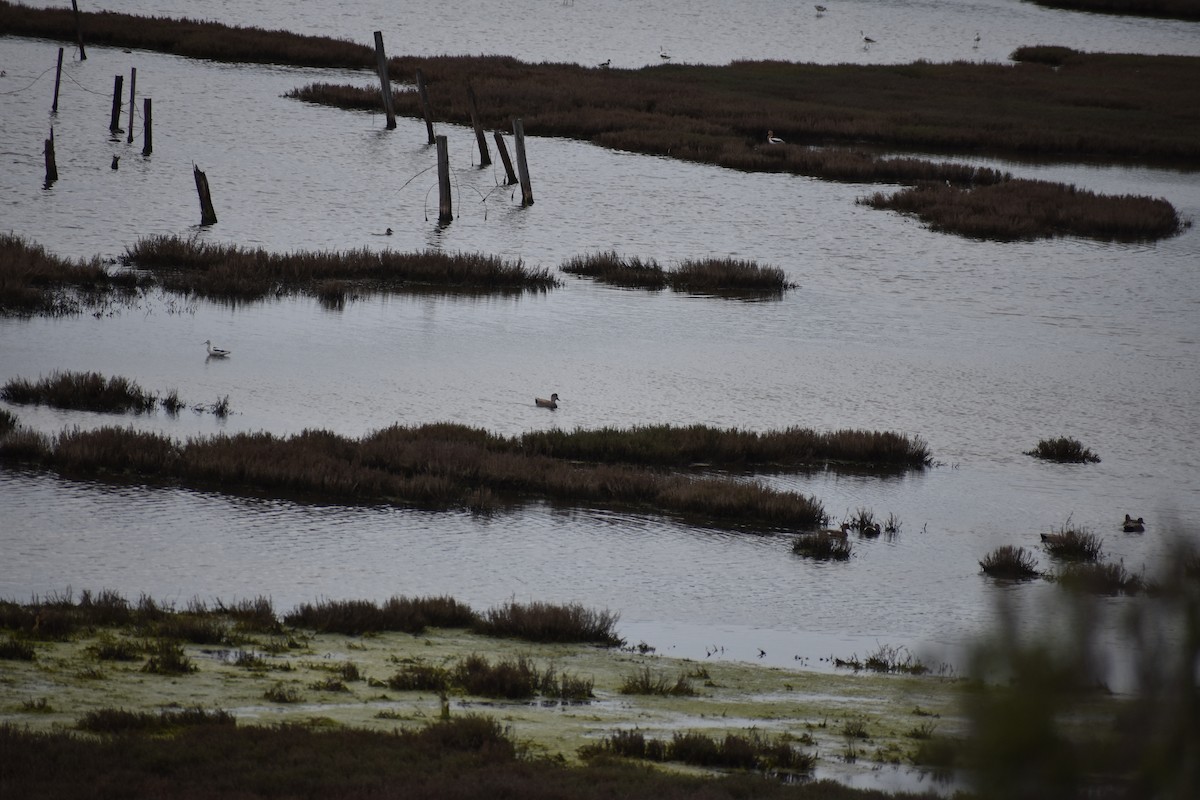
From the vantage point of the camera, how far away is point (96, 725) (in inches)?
302

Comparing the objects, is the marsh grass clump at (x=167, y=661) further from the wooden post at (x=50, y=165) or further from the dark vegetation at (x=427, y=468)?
the wooden post at (x=50, y=165)

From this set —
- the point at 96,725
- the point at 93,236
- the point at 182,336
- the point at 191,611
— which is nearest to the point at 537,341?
the point at 182,336

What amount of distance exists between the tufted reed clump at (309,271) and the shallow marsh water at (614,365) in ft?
3.41

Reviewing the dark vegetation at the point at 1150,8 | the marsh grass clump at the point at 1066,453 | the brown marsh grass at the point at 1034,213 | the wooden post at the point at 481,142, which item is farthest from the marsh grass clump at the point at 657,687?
the dark vegetation at the point at 1150,8

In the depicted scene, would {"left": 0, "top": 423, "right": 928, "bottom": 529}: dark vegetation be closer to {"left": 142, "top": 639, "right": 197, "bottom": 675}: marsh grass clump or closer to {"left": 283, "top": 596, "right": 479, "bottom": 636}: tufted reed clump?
{"left": 283, "top": 596, "right": 479, "bottom": 636}: tufted reed clump

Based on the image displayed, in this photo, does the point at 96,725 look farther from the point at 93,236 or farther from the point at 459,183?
the point at 459,183

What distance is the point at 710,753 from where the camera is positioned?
8.29 m

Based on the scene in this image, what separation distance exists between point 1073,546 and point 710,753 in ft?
26.6

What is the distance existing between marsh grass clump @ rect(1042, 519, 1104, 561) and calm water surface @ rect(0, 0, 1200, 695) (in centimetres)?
31

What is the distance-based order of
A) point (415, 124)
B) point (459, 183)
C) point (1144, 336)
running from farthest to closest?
point (415, 124)
point (459, 183)
point (1144, 336)

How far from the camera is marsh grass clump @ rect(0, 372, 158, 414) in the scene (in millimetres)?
17734

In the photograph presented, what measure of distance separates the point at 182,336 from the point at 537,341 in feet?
20.5

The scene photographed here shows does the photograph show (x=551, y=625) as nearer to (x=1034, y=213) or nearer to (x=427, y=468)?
(x=427, y=468)

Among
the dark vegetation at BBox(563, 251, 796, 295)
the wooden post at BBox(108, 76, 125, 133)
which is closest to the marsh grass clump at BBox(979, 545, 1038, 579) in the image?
the dark vegetation at BBox(563, 251, 796, 295)
